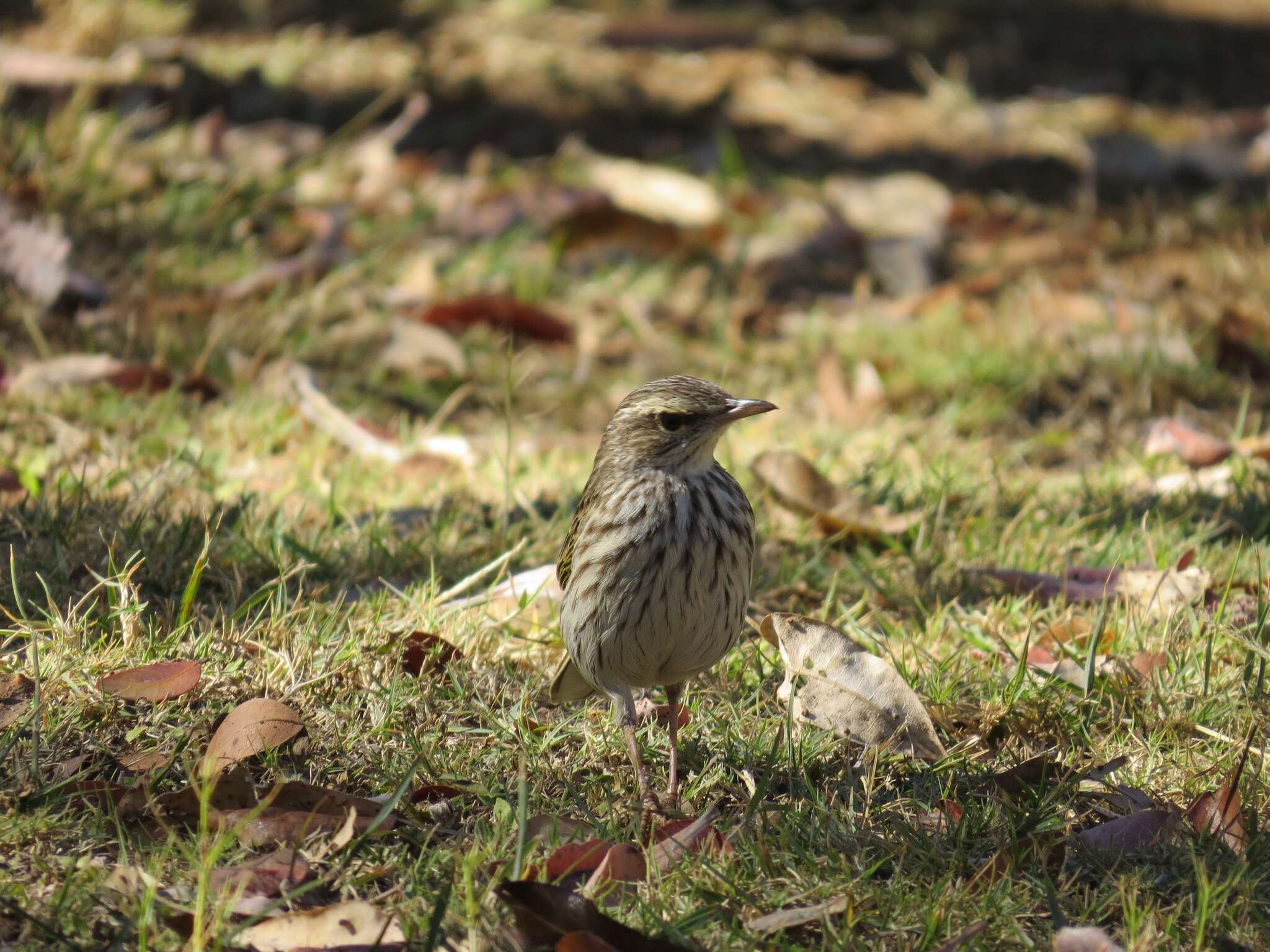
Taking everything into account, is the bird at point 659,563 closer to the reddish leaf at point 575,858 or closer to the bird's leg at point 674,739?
the bird's leg at point 674,739

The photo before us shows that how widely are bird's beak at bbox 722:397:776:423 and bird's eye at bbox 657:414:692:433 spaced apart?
4.4 inches

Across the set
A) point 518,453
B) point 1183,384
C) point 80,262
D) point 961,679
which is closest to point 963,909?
point 961,679

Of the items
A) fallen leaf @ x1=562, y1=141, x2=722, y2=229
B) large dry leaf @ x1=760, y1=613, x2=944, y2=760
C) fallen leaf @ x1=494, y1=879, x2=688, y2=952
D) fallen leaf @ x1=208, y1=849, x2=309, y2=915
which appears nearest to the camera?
fallen leaf @ x1=494, y1=879, x2=688, y2=952

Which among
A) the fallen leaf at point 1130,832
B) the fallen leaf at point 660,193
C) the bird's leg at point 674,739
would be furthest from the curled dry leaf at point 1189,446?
the fallen leaf at point 660,193

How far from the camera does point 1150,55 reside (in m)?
11.5

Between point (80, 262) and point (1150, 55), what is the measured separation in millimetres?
8593

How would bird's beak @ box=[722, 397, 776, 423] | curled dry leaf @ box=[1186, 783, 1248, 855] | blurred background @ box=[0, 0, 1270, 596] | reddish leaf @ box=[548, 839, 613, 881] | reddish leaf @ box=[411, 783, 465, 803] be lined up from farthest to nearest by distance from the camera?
blurred background @ box=[0, 0, 1270, 596] < bird's beak @ box=[722, 397, 776, 423] < reddish leaf @ box=[411, 783, 465, 803] < curled dry leaf @ box=[1186, 783, 1248, 855] < reddish leaf @ box=[548, 839, 613, 881]

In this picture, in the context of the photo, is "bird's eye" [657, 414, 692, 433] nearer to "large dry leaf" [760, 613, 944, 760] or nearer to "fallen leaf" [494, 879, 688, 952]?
"large dry leaf" [760, 613, 944, 760]

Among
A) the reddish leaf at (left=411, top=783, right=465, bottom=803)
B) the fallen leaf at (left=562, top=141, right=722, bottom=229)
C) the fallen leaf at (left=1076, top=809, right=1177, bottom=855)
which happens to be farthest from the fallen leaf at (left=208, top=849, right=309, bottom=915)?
the fallen leaf at (left=562, top=141, right=722, bottom=229)

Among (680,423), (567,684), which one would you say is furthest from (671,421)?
(567,684)

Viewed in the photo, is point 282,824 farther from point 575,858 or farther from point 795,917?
point 795,917

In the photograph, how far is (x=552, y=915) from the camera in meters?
3.00

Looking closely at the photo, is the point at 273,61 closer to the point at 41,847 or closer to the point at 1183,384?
the point at 1183,384

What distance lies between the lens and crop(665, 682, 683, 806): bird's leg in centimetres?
370
